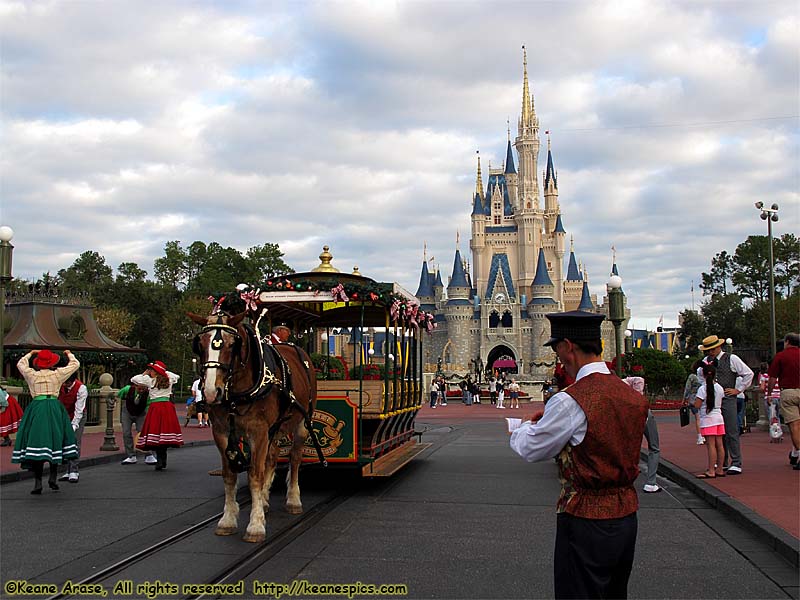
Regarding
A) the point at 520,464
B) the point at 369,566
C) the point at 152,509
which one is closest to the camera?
the point at 369,566

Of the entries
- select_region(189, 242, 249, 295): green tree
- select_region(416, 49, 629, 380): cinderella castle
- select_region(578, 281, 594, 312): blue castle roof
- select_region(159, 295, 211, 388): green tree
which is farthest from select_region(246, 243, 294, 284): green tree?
select_region(578, 281, 594, 312): blue castle roof

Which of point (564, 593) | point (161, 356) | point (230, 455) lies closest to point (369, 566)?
point (230, 455)

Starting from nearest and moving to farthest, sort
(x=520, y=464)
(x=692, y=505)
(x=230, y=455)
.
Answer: (x=230, y=455), (x=692, y=505), (x=520, y=464)

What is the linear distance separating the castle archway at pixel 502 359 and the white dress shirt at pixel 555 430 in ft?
325

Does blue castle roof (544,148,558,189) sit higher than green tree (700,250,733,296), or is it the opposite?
blue castle roof (544,148,558,189)

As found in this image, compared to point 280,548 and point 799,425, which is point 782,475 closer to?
point 799,425

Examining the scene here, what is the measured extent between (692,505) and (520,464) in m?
4.77

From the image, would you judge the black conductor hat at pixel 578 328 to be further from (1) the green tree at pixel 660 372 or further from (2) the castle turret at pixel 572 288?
(2) the castle turret at pixel 572 288

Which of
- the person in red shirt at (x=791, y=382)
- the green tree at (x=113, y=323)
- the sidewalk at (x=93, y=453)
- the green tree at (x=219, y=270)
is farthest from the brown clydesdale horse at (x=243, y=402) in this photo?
the green tree at (x=219, y=270)

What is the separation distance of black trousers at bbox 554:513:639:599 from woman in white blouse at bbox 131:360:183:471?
1026cm

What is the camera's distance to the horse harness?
24.0ft

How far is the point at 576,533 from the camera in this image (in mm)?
3695

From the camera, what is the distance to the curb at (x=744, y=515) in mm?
6773

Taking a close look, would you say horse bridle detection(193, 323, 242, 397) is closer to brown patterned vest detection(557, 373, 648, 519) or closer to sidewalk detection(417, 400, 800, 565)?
brown patterned vest detection(557, 373, 648, 519)
